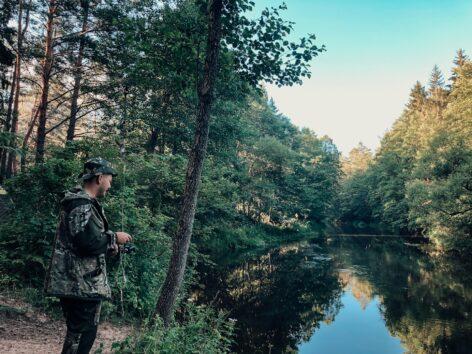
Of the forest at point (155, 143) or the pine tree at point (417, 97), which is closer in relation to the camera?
the forest at point (155, 143)

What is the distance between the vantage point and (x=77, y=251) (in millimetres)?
3359

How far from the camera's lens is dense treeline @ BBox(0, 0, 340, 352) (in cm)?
575

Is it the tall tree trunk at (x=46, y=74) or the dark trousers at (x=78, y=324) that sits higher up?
the tall tree trunk at (x=46, y=74)

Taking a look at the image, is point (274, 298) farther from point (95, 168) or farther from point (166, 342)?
point (95, 168)

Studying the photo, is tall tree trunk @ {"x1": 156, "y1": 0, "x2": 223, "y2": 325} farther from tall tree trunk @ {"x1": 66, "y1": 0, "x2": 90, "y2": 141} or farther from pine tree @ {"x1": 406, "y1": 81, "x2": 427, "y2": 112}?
pine tree @ {"x1": 406, "y1": 81, "x2": 427, "y2": 112}

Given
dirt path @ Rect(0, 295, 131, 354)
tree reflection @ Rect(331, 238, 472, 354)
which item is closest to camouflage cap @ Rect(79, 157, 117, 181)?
dirt path @ Rect(0, 295, 131, 354)

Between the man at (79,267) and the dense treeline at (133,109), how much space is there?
3.24ft

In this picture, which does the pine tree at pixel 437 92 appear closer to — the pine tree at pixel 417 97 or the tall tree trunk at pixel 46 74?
the pine tree at pixel 417 97

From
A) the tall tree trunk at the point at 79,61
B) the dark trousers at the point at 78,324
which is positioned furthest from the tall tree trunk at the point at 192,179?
the tall tree trunk at the point at 79,61

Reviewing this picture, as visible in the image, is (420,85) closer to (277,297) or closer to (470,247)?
(470,247)

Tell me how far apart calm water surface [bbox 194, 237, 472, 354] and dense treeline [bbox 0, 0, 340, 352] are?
2952mm

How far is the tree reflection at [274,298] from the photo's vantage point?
11.3m

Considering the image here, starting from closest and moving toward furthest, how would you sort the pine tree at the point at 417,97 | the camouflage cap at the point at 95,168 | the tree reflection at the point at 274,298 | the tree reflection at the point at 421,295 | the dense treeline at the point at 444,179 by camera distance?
the camouflage cap at the point at 95,168
the tree reflection at the point at 421,295
the tree reflection at the point at 274,298
the dense treeline at the point at 444,179
the pine tree at the point at 417,97

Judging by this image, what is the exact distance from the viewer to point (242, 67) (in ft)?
20.4
